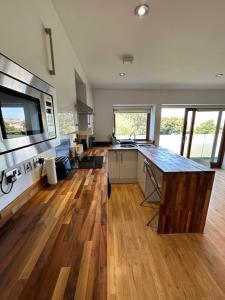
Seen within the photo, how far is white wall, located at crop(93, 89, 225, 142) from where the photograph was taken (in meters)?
3.69

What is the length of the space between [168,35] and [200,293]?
8.20 feet

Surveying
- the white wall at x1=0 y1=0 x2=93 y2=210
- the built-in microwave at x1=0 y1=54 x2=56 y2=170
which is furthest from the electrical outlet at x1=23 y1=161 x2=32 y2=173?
the built-in microwave at x1=0 y1=54 x2=56 y2=170

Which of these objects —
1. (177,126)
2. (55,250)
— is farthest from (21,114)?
(177,126)

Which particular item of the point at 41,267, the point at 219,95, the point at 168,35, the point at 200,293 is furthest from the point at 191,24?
the point at 219,95

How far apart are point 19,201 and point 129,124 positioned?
3523 millimetres

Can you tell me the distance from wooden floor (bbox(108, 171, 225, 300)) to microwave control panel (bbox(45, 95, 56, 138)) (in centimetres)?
141

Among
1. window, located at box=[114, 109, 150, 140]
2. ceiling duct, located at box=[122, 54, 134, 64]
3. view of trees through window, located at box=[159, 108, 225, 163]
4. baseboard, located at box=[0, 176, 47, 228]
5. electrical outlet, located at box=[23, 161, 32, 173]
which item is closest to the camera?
baseboard, located at box=[0, 176, 47, 228]

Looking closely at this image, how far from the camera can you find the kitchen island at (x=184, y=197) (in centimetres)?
167

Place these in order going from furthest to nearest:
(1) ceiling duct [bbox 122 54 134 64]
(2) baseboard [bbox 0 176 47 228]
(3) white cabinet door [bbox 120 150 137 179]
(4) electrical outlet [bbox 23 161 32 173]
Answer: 1. (3) white cabinet door [bbox 120 150 137 179]
2. (1) ceiling duct [bbox 122 54 134 64]
3. (4) electrical outlet [bbox 23 161 32 173]
4. (2) baseboard [bbox 0 176 47 228]

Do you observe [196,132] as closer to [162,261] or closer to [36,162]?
[162,261]

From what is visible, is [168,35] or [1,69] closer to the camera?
[1,69]

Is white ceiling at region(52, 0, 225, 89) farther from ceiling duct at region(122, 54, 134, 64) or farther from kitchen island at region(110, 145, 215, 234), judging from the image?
kitchen island at region(110, 145, 215, 234)

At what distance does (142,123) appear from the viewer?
13.4ft

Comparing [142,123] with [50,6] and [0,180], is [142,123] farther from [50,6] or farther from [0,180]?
[0,180]
